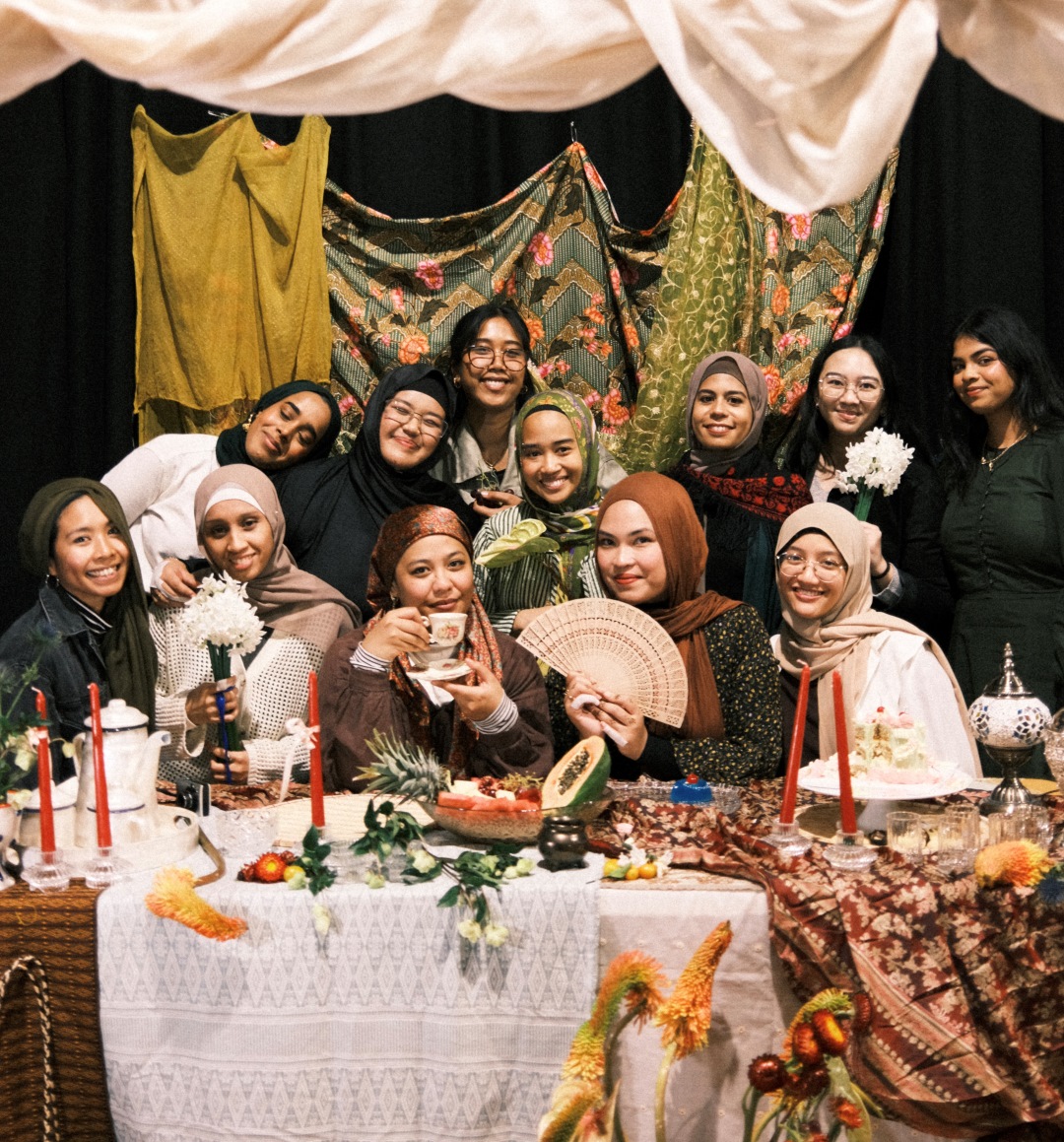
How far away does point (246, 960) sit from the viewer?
2.43m

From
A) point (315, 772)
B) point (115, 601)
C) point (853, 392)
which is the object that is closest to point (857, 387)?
point (853, 392)

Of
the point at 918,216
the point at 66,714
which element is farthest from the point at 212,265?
the point at 918,216

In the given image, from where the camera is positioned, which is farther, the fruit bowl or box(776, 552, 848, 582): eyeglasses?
box(776, 552, 848, 582): eyeglasses

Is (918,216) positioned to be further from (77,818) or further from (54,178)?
(77,818)

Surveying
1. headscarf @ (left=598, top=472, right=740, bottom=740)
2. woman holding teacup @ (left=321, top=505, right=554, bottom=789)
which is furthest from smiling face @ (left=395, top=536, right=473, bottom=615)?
headscarf @ (left=598, top=472, right=740, bottom=740)

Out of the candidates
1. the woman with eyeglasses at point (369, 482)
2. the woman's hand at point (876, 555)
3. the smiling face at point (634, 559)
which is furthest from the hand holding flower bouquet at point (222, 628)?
the woman's hand at point (876, 555)

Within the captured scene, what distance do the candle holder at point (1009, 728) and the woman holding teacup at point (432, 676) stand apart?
3.04 ft

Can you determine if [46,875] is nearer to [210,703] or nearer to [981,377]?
[210,703]

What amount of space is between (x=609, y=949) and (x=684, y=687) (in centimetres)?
90

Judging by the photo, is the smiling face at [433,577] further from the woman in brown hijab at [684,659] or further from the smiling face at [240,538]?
the smiling face at [240,538]

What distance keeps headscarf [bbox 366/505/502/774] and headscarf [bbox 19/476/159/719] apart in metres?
0.55

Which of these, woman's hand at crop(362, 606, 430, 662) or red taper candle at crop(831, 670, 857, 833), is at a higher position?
woman's hand at crop(362, 606, 430, 662)

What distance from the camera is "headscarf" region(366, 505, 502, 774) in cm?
319

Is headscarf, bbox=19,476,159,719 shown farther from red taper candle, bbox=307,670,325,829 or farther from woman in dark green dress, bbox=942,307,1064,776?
woman in dark green dress, bbox=942,307,1064,776
